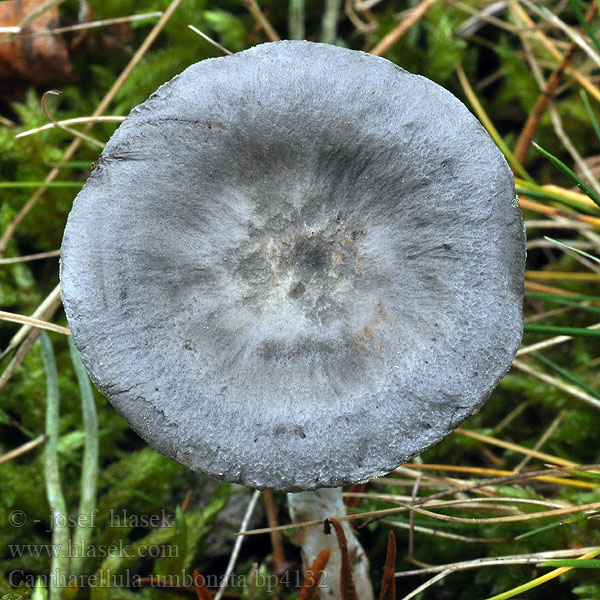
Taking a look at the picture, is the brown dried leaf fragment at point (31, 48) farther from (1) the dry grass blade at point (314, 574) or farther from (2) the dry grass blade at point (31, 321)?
(1) the dry grass blade at point (314, 574)

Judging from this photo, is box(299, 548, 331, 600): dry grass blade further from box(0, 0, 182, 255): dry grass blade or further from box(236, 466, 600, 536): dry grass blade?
box(0, 0, 182, 255): dry grass blade

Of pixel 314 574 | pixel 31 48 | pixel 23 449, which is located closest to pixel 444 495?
pixel 314 574

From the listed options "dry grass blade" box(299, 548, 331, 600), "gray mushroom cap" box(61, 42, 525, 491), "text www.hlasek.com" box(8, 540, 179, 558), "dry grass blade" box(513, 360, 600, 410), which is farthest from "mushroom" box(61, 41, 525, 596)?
"dry grass blade" box(513, 360, 600, 410)

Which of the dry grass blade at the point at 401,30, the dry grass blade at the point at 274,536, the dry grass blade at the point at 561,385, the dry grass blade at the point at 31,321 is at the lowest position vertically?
the dry grass blade at the point at 274,536

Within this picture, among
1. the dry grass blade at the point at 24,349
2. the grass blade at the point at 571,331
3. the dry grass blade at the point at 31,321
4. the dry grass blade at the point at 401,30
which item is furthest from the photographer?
the dry grass blade at the point at 401,30

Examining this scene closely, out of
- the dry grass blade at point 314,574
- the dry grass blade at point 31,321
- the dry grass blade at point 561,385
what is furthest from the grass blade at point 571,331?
the dry grass blade at point 31,321

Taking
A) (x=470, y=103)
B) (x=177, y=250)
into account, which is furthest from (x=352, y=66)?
(x=470, y=103)

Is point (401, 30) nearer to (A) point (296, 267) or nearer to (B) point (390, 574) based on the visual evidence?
(A) point (296, 267)
